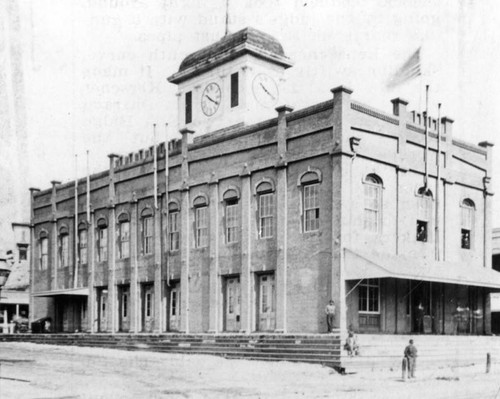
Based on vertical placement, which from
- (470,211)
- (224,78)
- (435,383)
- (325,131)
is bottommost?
(435,383)

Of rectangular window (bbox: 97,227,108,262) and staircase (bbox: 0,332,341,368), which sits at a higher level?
rectangular window (bbox: 97,227,108,262)

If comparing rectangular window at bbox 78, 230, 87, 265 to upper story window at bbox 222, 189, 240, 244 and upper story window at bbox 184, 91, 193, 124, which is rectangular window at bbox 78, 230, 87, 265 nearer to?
upper story window at bbox 184, 91, 193, 124

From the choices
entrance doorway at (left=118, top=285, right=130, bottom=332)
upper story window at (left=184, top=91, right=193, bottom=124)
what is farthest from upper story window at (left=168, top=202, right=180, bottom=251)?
upper story window at (left=184, top=91, right=193, bottom=124)

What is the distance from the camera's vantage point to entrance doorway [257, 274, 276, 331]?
28.7 m

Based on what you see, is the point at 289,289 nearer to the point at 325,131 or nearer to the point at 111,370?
the point at 325,131

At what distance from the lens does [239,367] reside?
2322 cm

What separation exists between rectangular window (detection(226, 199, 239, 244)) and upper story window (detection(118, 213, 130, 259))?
714 centimetres

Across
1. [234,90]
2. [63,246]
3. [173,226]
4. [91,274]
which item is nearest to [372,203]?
[173,226]

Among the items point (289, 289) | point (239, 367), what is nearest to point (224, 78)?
point (289, 289)

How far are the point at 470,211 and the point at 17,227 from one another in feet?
132

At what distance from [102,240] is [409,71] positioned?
17.8m

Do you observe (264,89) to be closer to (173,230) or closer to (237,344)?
(173,230)

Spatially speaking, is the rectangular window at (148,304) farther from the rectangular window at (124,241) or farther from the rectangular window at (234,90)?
the rectangular window at (234,90)

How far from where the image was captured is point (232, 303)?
3052 centimetres
